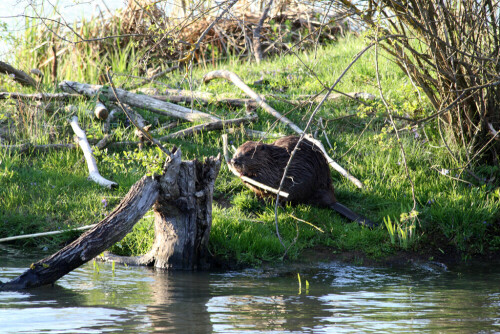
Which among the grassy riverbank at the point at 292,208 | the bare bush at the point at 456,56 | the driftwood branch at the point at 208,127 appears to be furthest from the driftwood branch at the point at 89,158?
the bare bush at the point at 456,56

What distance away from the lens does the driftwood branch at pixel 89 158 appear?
207 inches

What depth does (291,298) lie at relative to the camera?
342cm

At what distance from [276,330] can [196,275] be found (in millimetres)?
1391

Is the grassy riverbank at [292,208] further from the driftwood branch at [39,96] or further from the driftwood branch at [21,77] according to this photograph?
the driftwood branch at [21,77]

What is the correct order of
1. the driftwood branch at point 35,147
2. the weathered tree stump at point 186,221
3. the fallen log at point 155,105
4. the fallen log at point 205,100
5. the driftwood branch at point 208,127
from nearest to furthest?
1. the weathered tree stump at point 186,221
2. the driftwood branch at point 35,147
3. the driftwood branch at point 208,127
4. the fallen log at point 155,105
5. the fallen log at point 205,100

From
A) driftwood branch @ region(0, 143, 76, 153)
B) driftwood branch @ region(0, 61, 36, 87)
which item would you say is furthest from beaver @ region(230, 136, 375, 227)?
driftwood branch @ region(0, 61, 36, 87)

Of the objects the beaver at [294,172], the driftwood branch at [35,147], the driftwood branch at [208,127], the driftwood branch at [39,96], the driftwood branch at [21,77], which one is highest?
the driftwood branch at [21,77]

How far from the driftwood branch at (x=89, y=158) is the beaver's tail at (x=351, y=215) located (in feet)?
6.63

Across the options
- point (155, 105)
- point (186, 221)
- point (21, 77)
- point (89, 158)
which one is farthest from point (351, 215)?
point (21, 77)

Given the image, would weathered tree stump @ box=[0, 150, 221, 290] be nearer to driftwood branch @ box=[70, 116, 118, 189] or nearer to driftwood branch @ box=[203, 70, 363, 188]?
driftwood branch @ box=[203, 70, 363, 188]

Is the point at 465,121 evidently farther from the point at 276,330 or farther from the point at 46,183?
the point at 46,183

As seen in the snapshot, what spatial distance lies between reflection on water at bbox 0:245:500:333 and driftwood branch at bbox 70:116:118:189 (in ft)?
3.62

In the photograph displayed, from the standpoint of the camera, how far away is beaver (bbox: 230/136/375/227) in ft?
16.1

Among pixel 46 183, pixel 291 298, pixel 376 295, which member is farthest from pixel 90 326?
pixel 46 183
